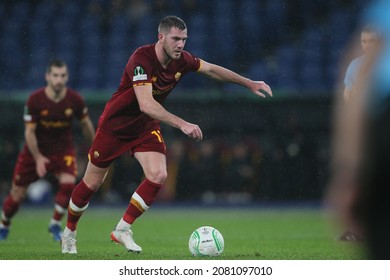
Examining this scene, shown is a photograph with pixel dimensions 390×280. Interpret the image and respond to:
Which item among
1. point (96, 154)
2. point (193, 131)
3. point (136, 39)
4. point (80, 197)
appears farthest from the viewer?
point (136, 39)

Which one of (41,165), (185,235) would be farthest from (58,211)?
(185,235)

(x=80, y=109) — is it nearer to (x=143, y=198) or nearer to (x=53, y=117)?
(x=53, y=117)

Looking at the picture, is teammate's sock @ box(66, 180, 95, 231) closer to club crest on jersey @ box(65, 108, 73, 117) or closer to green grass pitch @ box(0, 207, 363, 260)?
green grass pitch @ box(0, 207, 363, 260)

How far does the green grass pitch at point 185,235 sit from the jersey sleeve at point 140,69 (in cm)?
122

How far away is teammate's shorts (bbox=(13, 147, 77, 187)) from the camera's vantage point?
25.3 ft

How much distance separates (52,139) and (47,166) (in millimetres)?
294

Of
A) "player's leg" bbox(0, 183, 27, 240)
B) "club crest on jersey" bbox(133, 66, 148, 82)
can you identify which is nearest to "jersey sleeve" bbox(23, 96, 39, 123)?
"player's leg" bbox(0, 183, 27, 240)

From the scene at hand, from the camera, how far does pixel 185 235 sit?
26.7ft

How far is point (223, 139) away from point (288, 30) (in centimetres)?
Result: 334

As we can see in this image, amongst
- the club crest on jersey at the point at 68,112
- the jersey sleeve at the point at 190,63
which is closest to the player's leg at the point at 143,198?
the jersey sleeve at the point at 190,63

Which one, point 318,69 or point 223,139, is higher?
point 318,69

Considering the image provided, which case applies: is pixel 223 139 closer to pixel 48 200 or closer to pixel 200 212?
pixel 200 212
